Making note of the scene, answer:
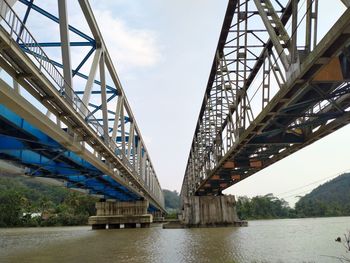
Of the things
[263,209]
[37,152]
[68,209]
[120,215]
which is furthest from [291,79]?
[263,209]

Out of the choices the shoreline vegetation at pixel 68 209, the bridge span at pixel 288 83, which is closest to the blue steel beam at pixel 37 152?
the bridge span at pixel 288 83

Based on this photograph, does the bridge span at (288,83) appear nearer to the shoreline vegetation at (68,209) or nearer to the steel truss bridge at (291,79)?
the steel truss bridge at (291,79)

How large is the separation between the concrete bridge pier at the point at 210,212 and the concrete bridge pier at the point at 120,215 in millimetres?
10658

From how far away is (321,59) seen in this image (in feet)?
32.9

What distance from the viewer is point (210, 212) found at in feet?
167

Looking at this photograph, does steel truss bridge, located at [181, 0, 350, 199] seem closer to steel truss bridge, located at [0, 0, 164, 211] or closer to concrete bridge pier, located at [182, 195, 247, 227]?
steel truss bridge, located at [0, 0, 164, 211]

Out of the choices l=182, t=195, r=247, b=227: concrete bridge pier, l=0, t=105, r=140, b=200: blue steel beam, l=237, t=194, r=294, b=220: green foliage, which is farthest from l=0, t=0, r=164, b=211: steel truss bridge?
l=237, t=194, r=294, b=220: green foliage

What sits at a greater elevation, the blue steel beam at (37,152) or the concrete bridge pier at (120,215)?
the blue steel beam at (37,152)

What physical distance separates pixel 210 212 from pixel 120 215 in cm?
Answer: 1740

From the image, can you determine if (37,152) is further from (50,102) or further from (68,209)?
(68,209)

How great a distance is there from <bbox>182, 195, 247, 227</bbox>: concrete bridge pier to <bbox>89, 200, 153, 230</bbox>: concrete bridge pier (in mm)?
10658

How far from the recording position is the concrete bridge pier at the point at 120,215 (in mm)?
58438

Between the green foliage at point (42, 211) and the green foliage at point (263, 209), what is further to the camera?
the green foliage at point (263, 209)

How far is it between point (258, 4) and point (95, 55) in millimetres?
11083
